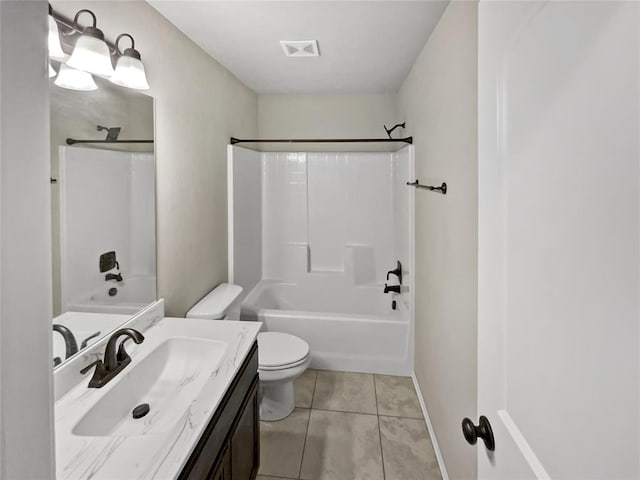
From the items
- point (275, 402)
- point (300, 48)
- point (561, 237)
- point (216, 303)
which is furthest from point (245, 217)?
point (561, 237)

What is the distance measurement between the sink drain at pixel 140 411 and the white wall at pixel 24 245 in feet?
3.33

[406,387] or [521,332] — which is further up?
[521,332]

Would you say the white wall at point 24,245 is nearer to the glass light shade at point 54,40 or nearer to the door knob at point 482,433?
the door knob at point 482,433

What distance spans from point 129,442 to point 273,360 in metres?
1.24

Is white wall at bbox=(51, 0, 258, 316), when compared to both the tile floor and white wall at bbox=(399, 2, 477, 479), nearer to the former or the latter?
the tile floor

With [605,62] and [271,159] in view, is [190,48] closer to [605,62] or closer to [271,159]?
[271,159]

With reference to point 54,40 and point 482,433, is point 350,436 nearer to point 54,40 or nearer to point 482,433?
point 482,433

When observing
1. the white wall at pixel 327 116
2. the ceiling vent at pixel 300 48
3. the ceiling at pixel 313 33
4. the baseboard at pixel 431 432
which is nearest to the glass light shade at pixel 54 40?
the ceiling at pixel 313 33

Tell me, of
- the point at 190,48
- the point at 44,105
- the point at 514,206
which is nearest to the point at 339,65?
the point at 190,48

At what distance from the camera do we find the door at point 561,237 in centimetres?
38

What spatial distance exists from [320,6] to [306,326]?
2155mm

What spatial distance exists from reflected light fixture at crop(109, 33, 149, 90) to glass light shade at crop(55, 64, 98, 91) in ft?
0.43

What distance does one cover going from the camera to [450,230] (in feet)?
5.40

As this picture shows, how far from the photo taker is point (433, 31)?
200cm
